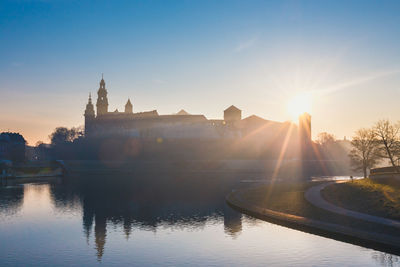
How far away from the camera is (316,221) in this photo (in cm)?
2112

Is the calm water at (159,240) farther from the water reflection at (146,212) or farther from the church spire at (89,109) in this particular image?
the church spire at (89,109)

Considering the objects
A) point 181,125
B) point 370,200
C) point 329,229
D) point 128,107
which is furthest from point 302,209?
point 128,107

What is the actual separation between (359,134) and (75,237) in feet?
194

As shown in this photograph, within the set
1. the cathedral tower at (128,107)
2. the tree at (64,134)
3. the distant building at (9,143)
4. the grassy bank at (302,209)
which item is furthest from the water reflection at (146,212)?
the cathedral tower at (128,107)

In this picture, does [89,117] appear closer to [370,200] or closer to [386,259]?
[370,200]

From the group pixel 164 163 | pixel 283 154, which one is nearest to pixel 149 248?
pixel 164 163

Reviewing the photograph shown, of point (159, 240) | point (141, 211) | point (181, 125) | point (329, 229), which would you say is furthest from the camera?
point (181, 125)

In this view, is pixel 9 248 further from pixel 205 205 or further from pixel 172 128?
pixel 172 128

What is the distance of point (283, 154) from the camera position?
428 ft

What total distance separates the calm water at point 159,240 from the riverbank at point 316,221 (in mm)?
553

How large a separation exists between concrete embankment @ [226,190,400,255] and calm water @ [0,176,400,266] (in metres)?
0.49

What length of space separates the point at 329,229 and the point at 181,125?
459 ft

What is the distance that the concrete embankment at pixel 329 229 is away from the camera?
643 inches

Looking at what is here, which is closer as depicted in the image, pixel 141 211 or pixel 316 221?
pixel 316 221
